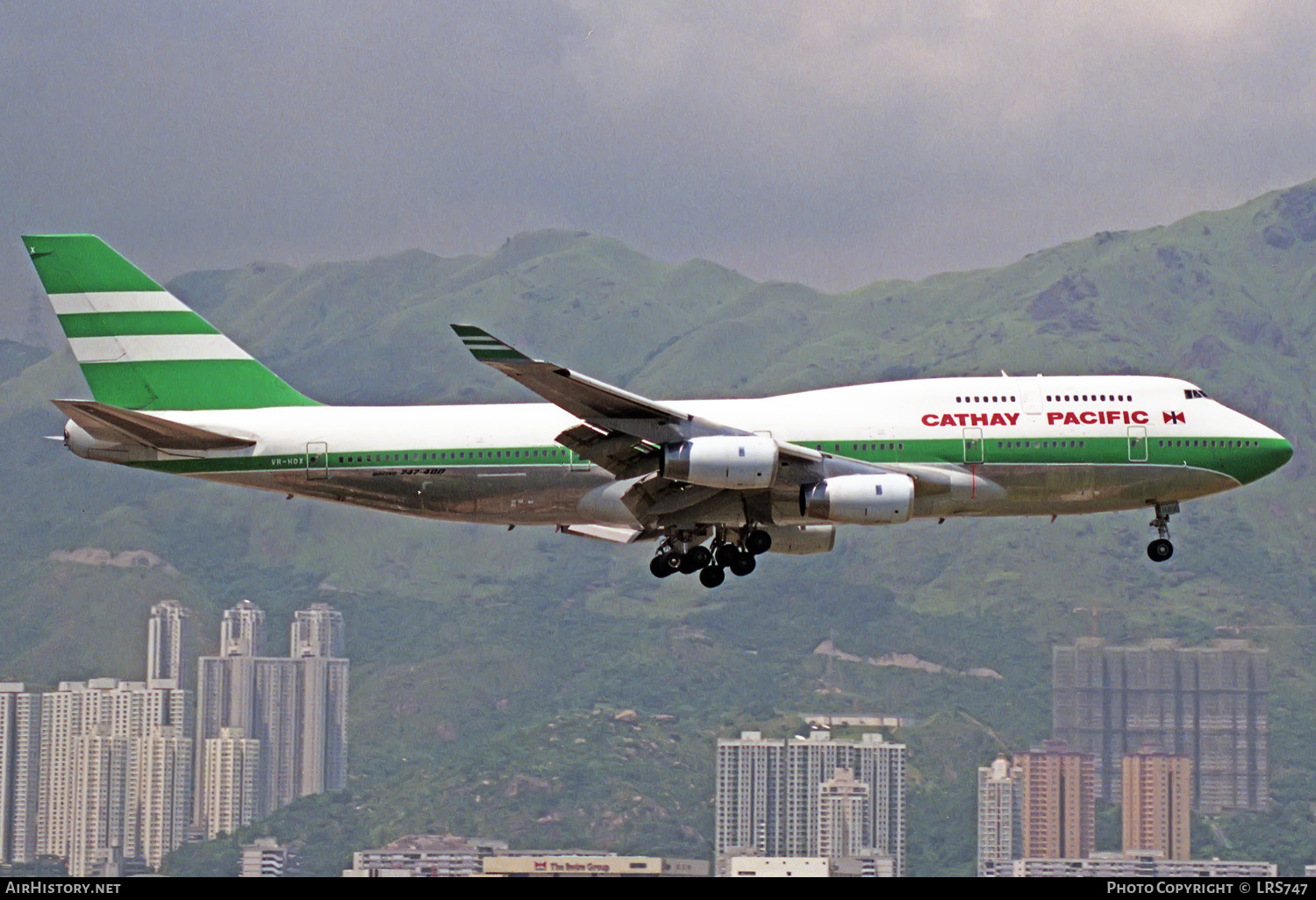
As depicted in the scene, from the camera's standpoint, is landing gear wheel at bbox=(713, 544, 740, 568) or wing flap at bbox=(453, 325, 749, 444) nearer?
wing flap at bbox=(453, 325, 749, 444)

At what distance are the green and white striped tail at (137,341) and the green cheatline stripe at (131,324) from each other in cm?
2

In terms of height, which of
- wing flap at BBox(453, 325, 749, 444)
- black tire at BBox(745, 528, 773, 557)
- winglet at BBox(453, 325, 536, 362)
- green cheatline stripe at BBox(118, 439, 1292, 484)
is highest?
winglet at BBox(453, 325, 536, 362)

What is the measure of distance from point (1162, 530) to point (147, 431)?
79.8 ft

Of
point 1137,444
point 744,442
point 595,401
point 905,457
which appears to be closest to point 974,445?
point 905,457

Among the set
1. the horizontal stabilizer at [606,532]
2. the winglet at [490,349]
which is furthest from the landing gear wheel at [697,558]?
the winglet at [490,349]

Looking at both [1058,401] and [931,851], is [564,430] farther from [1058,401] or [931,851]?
[931,851]

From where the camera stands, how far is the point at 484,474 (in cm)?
4522

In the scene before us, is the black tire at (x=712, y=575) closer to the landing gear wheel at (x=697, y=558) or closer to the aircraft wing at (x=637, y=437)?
the landing gear wheel at (x=697, y=558)

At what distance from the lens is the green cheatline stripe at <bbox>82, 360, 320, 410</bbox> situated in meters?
48.8

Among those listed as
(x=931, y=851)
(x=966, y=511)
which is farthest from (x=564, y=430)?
(x=931, y=851)

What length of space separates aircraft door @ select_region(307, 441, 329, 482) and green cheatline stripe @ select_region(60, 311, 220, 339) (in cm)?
645

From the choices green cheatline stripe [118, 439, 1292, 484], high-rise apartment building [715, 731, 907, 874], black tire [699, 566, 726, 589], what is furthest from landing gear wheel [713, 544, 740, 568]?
high-rise apartment building [715, 731, 907, 874]

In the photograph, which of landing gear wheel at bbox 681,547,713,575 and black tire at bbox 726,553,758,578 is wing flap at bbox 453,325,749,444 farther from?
landing gear wheel at bbox 681,547,713,575

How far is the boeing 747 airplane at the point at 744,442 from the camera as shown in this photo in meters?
43.5
